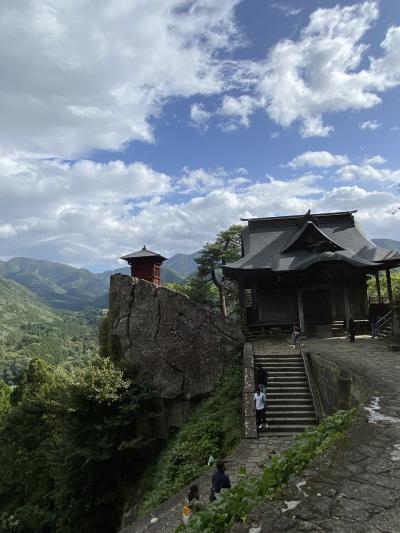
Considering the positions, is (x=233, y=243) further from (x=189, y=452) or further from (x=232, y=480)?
(x=232, y=480)

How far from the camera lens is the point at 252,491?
5035 mm

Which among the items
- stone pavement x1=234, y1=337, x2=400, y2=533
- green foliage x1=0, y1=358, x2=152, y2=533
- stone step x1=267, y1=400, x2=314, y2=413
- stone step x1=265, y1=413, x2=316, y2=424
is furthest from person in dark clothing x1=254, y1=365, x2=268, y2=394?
stone pavement x1=234, y1=337, x2=400, y2=533

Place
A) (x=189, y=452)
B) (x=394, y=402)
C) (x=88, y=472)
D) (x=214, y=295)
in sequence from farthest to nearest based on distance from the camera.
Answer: (x=214, y=295) < (x=88, y=472) < (x=189, y=452) < (x=394, y=402)

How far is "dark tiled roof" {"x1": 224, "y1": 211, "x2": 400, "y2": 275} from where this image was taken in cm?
2387

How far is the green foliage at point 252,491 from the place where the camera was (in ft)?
15.3

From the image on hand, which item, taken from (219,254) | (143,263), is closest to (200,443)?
(143,263)

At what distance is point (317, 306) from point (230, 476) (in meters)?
17.2

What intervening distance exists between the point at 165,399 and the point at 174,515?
9.71m

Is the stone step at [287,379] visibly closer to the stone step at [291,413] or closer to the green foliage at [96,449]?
the stone step at [291,413]

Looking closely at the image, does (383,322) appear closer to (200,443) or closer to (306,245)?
(306,245)

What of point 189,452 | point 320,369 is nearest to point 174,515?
point 189,452

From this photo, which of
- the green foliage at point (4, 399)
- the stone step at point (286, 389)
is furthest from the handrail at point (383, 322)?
the green foliage at point (4, 399)

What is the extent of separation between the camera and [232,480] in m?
10.6

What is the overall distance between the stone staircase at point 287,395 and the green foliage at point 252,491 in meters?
7.69
